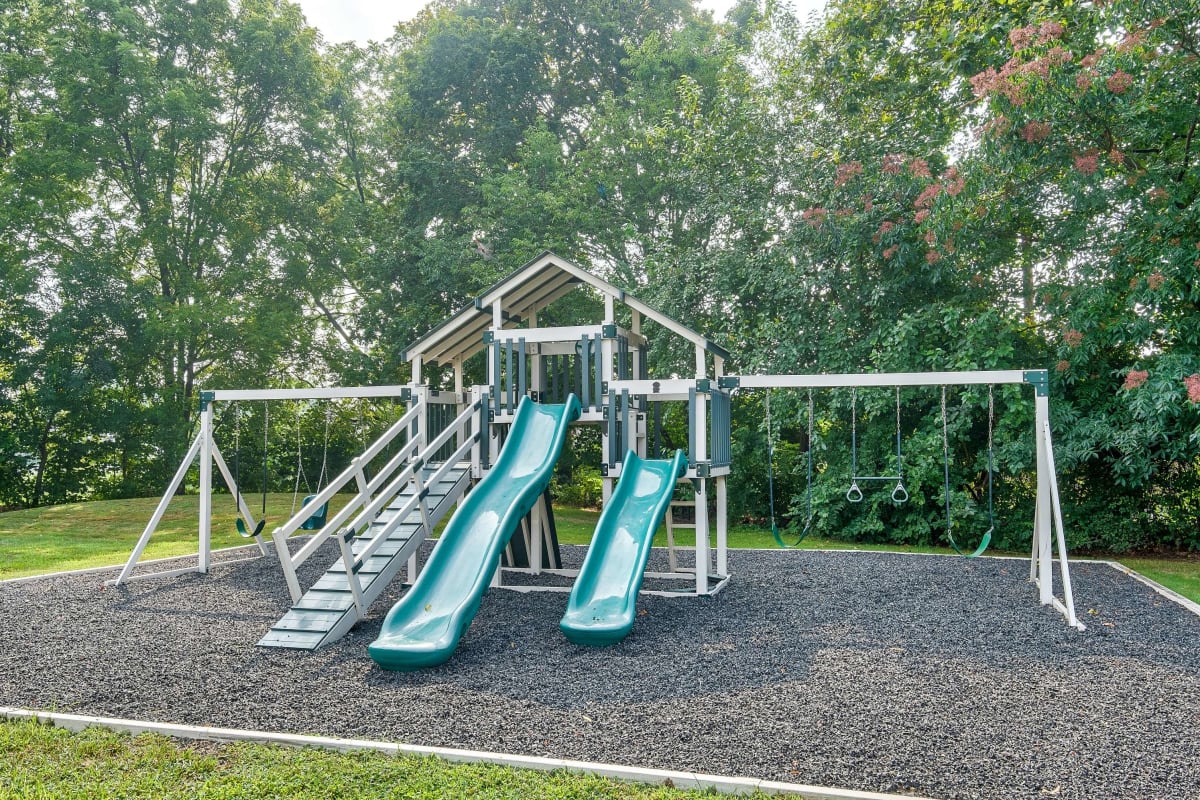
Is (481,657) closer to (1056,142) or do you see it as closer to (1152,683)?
(1152,683)

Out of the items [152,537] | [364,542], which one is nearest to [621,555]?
[364,542]

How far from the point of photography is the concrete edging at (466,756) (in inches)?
139

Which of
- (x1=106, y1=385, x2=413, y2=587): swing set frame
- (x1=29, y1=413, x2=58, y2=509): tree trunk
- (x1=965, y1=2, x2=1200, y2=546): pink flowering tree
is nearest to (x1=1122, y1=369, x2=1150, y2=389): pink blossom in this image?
(x1=965, y1=2, x2=1200, y2=546): pink flowering tree

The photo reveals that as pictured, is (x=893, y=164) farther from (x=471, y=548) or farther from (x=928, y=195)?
(x=471, y=548)

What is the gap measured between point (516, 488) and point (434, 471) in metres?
1.08

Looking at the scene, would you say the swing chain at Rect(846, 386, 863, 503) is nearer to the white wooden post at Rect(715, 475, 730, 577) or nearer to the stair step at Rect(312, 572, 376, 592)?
the white wooden post at Rect(715, 475, 730, 577)

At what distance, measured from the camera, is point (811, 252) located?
12555 mm

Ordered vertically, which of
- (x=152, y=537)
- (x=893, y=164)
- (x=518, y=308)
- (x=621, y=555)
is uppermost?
(x=893, y=164)

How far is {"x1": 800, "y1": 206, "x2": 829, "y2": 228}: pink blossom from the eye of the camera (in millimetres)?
11859

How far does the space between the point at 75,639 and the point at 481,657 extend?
330 cm

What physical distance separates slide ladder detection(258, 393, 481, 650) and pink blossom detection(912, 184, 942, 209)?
6.43 metres

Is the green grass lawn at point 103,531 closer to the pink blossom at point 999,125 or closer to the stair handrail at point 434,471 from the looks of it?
the stair handrail at point 434,471

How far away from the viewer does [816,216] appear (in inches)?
470

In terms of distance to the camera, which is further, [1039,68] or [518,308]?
[518,308]
